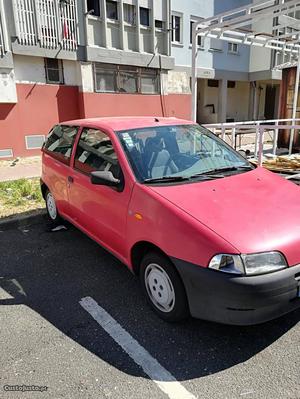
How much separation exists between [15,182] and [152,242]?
5391mm

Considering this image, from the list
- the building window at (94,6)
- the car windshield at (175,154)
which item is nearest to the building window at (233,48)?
the building window at (94,6)

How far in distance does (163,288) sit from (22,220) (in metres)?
3.37

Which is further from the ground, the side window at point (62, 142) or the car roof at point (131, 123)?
the car roof at point (131, 123)

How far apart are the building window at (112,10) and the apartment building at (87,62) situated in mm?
32

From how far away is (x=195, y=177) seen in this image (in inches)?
121

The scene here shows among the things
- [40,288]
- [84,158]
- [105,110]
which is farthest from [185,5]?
[40,288]

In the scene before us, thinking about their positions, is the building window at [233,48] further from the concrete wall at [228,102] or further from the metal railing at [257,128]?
the metal railing at [257,128]

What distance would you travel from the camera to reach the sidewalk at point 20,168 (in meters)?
8.43

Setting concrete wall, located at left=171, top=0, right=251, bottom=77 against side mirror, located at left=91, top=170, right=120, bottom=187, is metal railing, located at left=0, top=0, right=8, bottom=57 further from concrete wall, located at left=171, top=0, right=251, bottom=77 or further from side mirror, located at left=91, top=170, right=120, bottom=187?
side mirror, located at left=91, top=170, right=120, bottom=187

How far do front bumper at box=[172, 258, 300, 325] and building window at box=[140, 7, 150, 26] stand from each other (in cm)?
1322

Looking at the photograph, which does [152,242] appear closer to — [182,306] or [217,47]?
[182,306]

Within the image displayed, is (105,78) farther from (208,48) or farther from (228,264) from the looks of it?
(228,264)

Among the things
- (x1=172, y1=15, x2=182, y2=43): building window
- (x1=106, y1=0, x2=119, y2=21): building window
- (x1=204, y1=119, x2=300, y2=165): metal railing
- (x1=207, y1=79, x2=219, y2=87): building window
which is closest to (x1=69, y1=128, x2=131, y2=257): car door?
(x1=204, y1=119, x2=300, y2=165): metal railing

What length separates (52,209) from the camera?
498 centimetres
